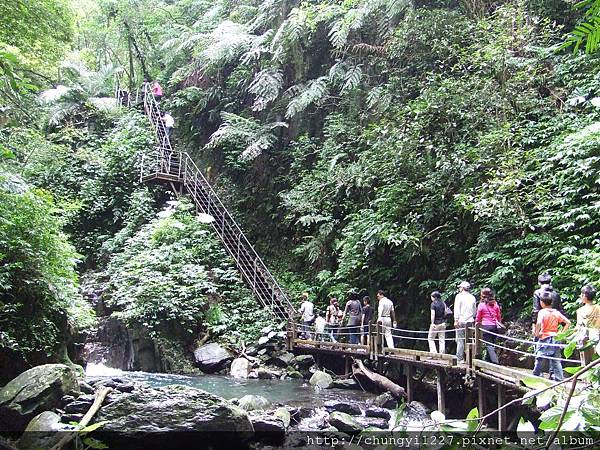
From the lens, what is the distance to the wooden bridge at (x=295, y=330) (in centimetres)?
760

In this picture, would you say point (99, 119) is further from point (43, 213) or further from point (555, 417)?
point (555, 417)

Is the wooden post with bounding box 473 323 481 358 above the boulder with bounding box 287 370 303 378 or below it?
above

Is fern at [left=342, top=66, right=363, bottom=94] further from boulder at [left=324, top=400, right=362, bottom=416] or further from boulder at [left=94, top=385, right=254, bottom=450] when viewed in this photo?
boulder at [left=94, top=385, right=254, bottom=450]

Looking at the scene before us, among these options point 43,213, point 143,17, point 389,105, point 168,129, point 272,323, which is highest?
point 143,17

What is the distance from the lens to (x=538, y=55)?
37.1 ft

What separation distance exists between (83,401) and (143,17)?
64.9 ft

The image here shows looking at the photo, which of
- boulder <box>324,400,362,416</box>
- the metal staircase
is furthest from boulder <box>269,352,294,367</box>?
boulder <box>324,400,362,416</box>

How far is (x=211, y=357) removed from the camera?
12.9 meters

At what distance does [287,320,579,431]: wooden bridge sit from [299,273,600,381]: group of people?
0.39 ft

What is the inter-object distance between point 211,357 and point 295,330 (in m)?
2.35

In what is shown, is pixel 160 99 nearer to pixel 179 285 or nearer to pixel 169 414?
pixel 179 285

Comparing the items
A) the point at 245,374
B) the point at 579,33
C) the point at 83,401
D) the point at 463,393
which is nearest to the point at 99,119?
the point at 245,374

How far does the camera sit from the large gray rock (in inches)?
249

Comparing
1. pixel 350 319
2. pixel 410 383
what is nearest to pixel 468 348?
pixel 410 383
